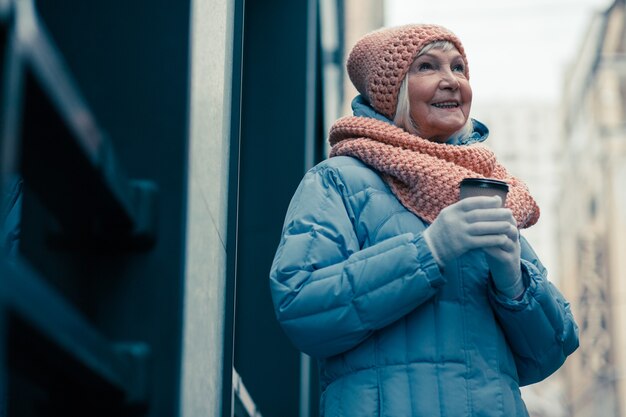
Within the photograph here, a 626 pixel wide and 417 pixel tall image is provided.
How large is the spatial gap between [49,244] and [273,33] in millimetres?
2944

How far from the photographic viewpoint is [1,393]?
2.57m

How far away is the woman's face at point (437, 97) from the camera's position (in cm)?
304

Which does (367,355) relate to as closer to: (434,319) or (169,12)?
(434,319)

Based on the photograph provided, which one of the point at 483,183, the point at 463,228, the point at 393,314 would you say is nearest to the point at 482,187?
the point at 483,183

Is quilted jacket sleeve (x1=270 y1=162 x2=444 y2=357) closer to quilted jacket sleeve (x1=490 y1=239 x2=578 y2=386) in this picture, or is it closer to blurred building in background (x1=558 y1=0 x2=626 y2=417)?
quilted jacket sleeve (x1=490 y1=239 x2=578 y2=386)

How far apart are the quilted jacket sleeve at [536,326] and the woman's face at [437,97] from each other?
43 centimetres

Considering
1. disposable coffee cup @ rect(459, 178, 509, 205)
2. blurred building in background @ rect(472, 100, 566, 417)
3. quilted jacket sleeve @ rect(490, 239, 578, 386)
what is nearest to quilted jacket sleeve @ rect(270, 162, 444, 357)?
disposable coffee cup @ rect(459, 178, 509, 205)

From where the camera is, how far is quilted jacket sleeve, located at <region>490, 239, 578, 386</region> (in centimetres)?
274

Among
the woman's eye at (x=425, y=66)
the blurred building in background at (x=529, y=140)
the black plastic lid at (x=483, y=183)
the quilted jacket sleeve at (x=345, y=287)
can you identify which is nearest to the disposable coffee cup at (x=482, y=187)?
the black plastic lid at (x=483, y=183)

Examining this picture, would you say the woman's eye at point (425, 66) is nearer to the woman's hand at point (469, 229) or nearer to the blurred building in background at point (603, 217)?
the woman's hand at point (469, 229)

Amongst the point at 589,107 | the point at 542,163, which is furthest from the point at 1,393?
the point at 542,163

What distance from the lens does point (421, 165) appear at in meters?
2.80

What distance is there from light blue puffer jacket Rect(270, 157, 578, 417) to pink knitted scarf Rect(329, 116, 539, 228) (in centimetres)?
5

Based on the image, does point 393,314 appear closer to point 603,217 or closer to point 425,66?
point 425,66
